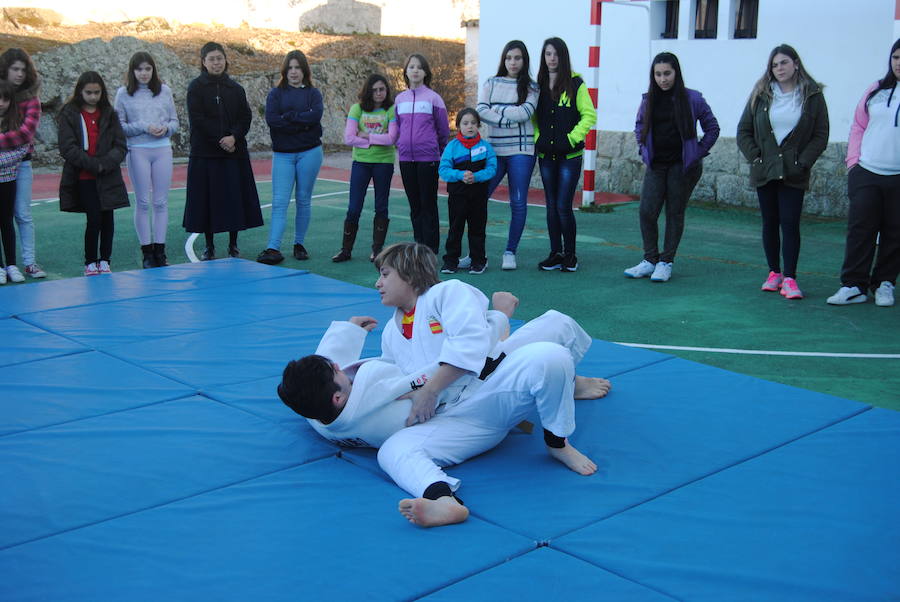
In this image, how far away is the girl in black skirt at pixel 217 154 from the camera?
707cm

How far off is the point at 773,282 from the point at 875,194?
0.87 m

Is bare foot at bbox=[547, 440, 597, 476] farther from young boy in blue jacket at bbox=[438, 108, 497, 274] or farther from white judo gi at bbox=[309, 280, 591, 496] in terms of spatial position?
young boy in blue jacket at bbox=[438, 108, 497, 274]

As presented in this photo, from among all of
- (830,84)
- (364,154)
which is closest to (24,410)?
(364,154)

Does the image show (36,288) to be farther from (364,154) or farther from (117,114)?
(364,154)

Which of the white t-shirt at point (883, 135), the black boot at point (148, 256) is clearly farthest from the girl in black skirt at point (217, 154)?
the white t-shirt at point (883, 135)

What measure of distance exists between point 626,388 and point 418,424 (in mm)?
1157

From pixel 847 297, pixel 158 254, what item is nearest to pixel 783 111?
pixel 847 297

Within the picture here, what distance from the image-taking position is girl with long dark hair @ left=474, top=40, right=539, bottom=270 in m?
6.76

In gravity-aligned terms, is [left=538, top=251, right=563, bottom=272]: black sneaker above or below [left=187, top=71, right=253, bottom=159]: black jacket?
below

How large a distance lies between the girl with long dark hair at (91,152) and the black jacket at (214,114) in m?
0.59

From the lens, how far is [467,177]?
663 cm

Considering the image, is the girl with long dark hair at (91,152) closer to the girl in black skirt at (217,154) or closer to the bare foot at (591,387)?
the girl in black skirt at (217,154)

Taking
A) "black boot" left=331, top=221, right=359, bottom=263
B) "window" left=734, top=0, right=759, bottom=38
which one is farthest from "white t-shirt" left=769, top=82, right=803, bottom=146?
"window" left=734, top=0, right=759, bottom=38

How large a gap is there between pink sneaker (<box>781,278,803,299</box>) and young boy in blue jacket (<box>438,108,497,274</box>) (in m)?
2.18
